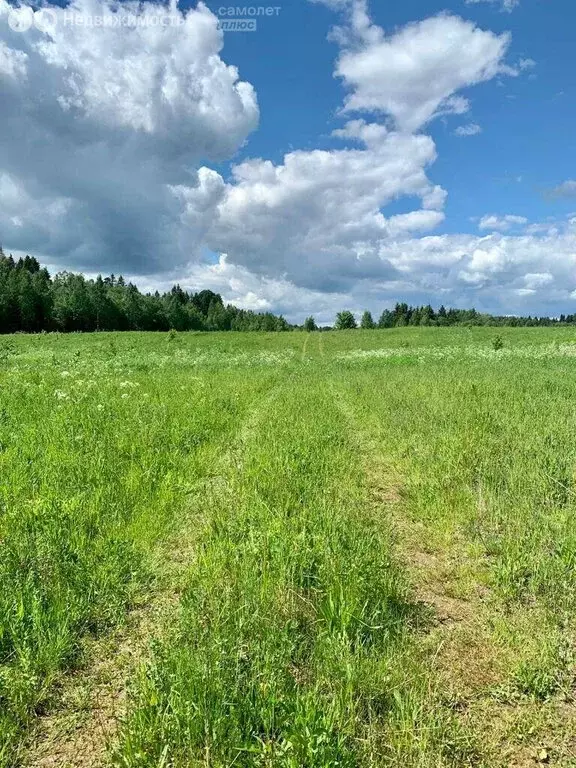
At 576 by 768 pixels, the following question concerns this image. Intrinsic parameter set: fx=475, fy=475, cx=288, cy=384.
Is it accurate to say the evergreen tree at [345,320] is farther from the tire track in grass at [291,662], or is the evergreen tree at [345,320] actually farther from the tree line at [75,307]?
the tire track in grass at [291,662]

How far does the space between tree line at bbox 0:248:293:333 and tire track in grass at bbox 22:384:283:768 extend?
91.5 metres

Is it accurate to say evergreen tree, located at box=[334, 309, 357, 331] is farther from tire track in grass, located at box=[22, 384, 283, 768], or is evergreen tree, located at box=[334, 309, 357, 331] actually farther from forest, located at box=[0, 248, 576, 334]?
tire track in grass, located at box=[22, 384, 283, 768]

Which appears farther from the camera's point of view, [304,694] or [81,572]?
[81,572]

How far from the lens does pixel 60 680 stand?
10.6 ft

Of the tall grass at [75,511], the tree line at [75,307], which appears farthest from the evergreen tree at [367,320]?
the tall grass at [75,511]

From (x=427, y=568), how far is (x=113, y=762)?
3212mm

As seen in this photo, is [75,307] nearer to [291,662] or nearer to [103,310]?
[103,310]

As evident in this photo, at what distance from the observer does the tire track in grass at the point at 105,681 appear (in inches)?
108

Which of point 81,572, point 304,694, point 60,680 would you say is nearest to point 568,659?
point 304,694

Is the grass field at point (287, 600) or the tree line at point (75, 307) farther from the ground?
the tree line at point (75, 307)

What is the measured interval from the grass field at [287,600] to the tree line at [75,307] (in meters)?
89.3

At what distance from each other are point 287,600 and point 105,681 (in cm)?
147

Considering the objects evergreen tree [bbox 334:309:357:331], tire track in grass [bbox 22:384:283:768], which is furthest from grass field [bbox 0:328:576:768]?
evergreen tree [bbox 334:309:357:331]

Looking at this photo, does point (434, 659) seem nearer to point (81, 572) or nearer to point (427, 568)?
point (427, 568)
